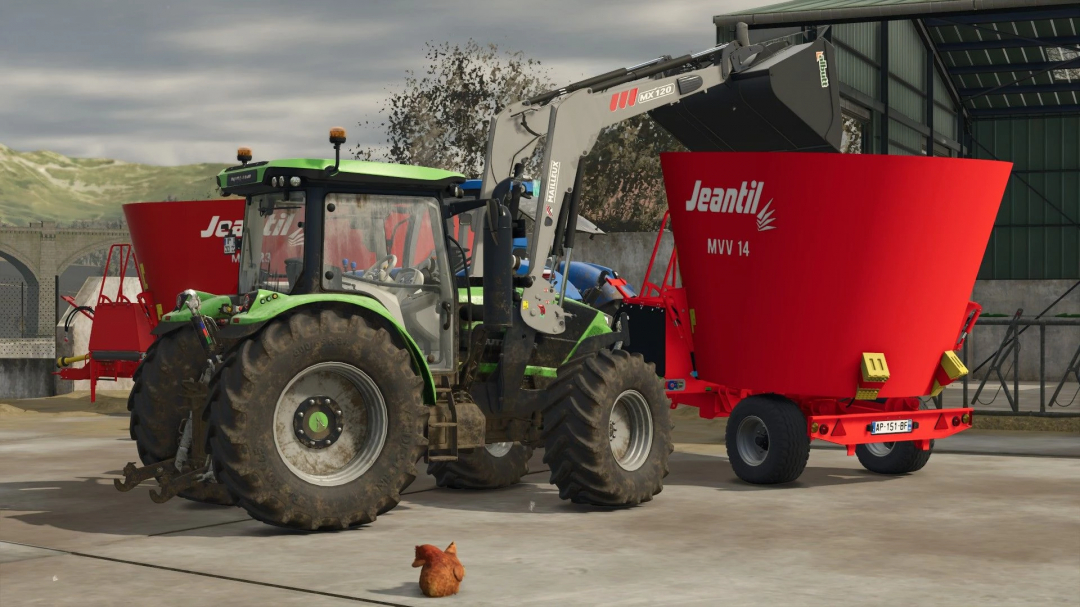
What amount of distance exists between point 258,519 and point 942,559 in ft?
13.5

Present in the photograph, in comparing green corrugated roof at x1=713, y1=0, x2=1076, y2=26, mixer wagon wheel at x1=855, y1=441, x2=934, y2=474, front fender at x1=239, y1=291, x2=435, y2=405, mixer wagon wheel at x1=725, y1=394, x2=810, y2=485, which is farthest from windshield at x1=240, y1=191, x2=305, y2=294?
green corrugated roof at x1=713, y1=0, x2=1076, y2=26

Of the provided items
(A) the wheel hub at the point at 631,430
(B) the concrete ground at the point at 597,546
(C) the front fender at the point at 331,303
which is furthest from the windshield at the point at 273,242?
(A) the wheel hub at the point at 631,430

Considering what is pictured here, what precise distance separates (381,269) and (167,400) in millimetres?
1899

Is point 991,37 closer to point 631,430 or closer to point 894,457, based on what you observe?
point 894,457

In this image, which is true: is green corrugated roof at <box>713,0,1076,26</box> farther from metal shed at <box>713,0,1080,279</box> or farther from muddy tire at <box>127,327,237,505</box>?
muddy tire at <box>127,327,237,505</box>

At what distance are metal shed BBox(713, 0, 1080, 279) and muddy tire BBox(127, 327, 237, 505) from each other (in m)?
12.7

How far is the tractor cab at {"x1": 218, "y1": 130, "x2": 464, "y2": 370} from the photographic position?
8961mm

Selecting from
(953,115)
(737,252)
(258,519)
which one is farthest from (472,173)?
(258,519)

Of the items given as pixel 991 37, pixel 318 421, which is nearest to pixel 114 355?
pixel 318 421

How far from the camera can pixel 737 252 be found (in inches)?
435

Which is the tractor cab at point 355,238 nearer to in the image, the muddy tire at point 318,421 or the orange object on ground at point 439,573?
the muddy tire at point 318,421

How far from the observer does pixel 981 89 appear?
3544 centimetres

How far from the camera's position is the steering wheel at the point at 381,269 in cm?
921

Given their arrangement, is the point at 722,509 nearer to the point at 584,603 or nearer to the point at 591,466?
the point at 591,466
